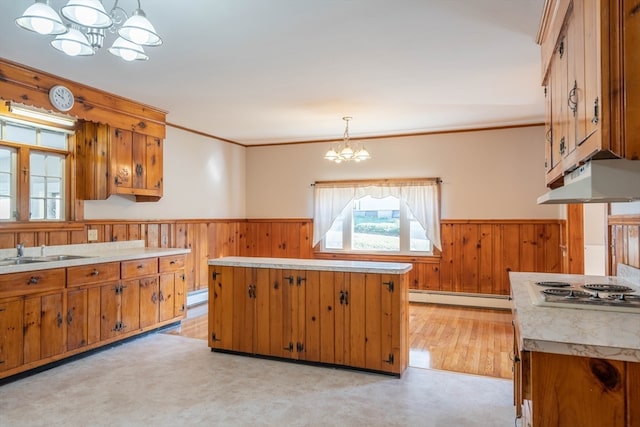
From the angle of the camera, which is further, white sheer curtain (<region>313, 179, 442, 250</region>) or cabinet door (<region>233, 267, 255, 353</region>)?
white sheer curtain (<region>313, 179, 442, 250</region>)

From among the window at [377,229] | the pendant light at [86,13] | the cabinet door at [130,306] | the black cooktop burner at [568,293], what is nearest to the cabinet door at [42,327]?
the cabinet door at [130,306]

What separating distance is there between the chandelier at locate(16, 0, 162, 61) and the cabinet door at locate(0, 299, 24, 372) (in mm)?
2032

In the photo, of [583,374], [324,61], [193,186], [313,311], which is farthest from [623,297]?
[193,186]

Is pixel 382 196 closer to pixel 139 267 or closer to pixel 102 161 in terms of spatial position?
pixel 139 267

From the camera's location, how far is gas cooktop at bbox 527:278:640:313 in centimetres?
175

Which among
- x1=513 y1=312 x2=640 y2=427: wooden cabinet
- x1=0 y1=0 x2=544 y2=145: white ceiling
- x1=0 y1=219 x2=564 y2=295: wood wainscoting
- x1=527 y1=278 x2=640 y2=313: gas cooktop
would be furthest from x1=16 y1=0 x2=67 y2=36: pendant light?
x1=0 y1=219 x2=564 y2=295: wood wainscoting

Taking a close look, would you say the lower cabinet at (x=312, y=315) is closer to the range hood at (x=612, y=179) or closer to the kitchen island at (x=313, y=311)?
the kitchen island at (x=313, y=311)

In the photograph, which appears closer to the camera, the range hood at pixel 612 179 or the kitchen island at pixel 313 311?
the range hood at pixel 612 179

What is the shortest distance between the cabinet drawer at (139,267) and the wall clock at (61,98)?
1.53 meters

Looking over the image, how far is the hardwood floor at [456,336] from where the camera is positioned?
11.3 ft

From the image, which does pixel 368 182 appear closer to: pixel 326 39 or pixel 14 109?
pixel 326 39

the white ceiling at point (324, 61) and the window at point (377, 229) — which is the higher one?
the white ceiling at point (324, 61)

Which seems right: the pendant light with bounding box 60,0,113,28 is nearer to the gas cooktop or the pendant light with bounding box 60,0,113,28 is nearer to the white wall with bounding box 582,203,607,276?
the gas cooktop

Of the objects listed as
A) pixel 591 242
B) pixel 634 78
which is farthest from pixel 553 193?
pixel 591 242
